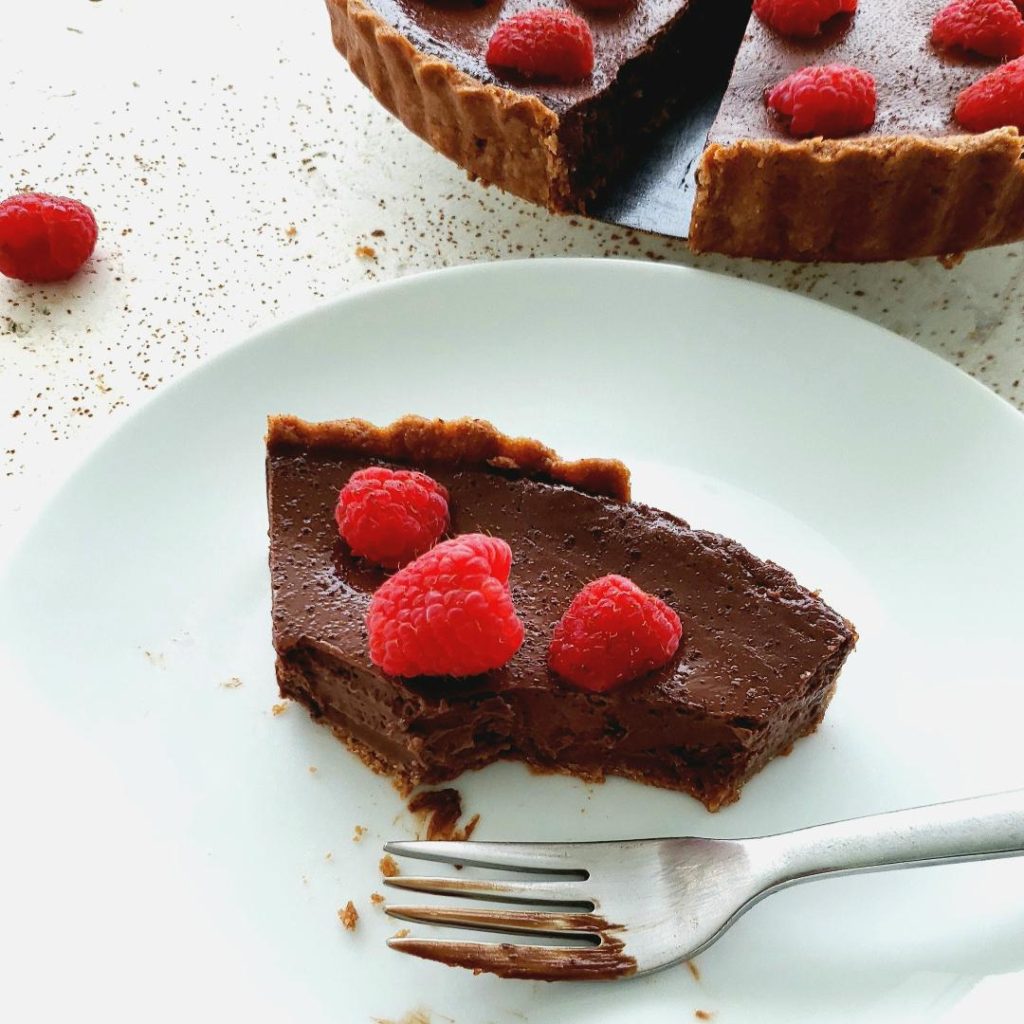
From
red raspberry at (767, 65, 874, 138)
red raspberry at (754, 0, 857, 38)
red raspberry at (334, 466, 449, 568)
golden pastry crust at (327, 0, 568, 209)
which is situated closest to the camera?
red raspberry at (334, 466, 449, 568)

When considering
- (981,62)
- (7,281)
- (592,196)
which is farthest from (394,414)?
(981,62)

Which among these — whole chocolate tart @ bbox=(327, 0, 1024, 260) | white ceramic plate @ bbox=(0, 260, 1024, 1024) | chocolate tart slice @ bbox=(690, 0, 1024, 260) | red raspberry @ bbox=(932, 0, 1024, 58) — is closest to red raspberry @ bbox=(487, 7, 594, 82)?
whole chocolate tart @ bbox=(327, 0, 1024, 260)

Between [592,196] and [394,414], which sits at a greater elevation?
[592,196]

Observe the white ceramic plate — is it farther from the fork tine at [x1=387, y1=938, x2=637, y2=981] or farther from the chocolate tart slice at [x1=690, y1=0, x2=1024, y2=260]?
the chocolate tart slice at [x1=690, y1=0, x2=1024, y2=260]

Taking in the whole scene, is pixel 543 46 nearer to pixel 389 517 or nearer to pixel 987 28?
pixel 987 28

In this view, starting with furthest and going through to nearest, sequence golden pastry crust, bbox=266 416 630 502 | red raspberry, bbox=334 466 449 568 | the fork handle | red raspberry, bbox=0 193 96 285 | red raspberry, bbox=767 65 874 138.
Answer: red raspberry, bbox=0 193 96 285, red raspberry, bbox=767 65 874 138, golden pastry crust, bbox=266 416 630 502, red raspberry, bbox=334 466 449 568, the fork handle

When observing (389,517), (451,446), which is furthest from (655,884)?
(451,446)

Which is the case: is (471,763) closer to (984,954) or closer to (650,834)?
(650,834)
